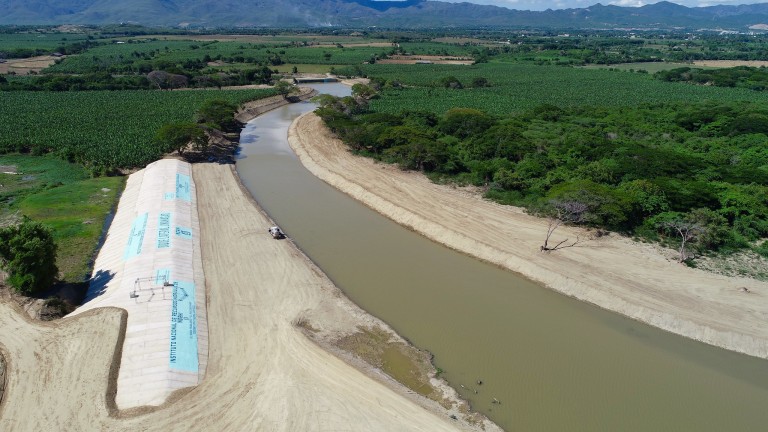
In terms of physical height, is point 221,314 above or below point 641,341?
above

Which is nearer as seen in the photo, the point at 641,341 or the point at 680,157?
the point at 641,341

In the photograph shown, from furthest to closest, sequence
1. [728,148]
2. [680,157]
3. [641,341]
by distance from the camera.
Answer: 1. [728,148]
2. [680,157]
3. [641,341]

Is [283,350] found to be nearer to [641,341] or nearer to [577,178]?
[641,341]

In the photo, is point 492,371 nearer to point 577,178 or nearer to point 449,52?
point 577,178

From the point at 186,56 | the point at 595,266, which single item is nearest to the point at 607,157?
the point at 595,266

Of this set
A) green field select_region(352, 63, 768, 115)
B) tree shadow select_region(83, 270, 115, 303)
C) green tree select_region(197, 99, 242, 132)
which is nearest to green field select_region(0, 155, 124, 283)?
tree shadow select_region(83, 270, 115, 303)

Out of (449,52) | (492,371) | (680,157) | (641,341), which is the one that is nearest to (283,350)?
(492,371)

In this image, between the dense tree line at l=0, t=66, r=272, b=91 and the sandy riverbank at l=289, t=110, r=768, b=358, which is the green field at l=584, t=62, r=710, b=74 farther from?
the sandy riverbank at l=289, t=110, r=768, b=358

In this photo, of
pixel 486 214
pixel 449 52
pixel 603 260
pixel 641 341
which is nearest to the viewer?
pixel 641 341
